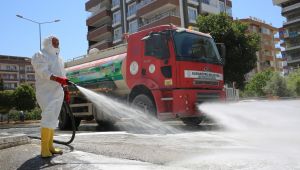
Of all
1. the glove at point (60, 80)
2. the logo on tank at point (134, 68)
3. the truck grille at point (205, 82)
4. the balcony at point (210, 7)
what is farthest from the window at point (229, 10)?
the glove at point (60, 80)

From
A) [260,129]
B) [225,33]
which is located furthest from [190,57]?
[225,33]

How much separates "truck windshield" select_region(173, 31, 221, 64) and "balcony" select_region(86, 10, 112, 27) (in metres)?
54.9

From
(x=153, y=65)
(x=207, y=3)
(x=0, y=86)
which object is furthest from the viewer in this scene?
(x=0, y=86)

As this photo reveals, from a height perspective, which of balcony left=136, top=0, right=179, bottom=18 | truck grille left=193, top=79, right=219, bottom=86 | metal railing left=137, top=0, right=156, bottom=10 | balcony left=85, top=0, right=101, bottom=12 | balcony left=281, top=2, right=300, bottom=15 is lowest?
truck grille left=193, top=79, right=219, bottom=86

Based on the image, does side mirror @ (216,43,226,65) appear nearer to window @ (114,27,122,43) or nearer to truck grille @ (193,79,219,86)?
truck grille @ (193,79,219,86)

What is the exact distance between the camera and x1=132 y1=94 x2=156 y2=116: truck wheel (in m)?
10.7

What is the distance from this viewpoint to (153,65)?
10758 millimetres

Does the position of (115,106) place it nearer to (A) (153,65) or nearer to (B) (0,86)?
(A) (153,65)

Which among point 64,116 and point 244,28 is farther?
point 244,28

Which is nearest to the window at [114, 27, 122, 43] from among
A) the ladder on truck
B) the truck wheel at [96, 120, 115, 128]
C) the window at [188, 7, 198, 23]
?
the window at [188, 7, 198, 23]

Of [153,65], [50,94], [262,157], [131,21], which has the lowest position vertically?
[262,157]

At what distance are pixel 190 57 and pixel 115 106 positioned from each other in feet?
8.29

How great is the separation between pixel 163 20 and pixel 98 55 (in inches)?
1398

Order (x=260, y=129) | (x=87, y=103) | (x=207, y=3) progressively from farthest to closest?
(x=207, y=3)
(x=87, y=103)
(x=260, y=129)
